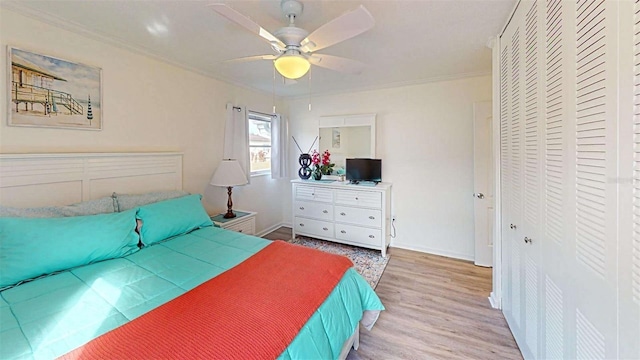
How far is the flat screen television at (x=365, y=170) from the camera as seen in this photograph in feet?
11.6

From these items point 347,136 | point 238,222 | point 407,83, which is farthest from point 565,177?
point 347,136

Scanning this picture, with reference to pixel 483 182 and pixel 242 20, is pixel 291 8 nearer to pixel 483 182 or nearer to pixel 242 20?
pixel 242 20

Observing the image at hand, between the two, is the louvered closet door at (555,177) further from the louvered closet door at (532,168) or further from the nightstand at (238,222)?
the nightstand at (238,222)

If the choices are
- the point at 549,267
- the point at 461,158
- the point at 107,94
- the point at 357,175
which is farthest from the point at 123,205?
the point at 461,158

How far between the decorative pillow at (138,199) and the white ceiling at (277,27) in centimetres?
135

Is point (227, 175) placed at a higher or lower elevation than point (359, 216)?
higher

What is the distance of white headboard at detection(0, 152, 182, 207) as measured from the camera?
1.72 m

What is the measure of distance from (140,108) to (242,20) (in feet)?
5.60

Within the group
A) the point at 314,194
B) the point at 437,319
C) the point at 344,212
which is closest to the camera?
the point at 437,319

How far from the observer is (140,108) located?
2418 millimetres

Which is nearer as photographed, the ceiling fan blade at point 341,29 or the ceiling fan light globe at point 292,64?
the ceiling fan blade at point 341,29

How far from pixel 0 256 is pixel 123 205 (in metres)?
0.78

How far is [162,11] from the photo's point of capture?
1.75 metres

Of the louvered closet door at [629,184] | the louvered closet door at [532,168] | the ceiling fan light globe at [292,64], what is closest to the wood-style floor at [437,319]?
the louvered closet door at [532,168]
